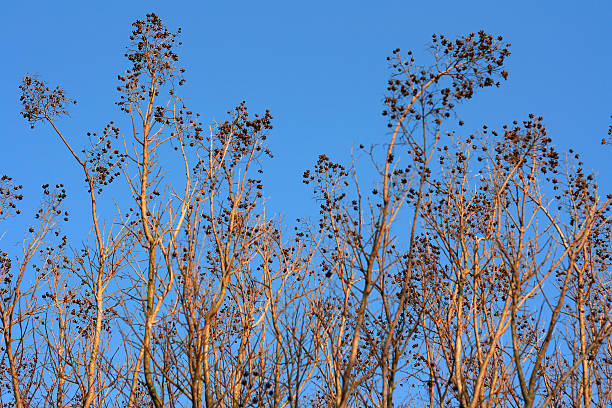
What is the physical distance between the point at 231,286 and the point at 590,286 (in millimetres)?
6272

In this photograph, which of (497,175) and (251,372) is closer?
(251,372)

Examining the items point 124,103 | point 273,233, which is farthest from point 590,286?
point 124,103

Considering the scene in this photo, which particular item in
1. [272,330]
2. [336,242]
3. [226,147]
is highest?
[226,147]

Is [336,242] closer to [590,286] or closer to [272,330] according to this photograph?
[272,330]

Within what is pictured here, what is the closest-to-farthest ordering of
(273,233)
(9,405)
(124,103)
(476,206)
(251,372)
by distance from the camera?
A: (251,372), (476,206), (273,233), (124,103), (9,405)

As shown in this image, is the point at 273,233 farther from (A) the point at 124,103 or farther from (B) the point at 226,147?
(A) the point at 124,103

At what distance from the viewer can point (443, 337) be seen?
10.8 metres

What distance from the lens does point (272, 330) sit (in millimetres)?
9758

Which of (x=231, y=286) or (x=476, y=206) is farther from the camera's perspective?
(x=476, y=206)

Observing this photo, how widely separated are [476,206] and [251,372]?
4981 millimetres

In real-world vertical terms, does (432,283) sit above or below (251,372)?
above

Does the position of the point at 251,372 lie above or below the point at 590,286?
below

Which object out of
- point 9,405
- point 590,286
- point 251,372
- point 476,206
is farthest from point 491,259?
point 9,405

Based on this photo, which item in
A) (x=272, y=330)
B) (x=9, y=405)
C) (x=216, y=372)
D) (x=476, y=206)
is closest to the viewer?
(x=216, y=372)
